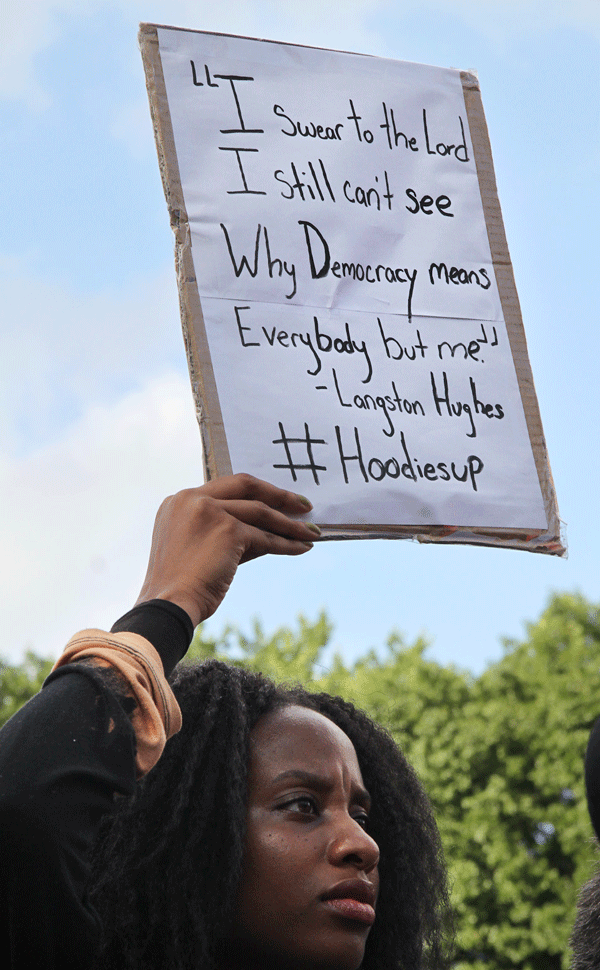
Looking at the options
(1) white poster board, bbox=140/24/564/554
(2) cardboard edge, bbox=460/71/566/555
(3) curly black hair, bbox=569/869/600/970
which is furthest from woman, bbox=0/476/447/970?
(2) cardboard edge, bbox=460/71/566/555

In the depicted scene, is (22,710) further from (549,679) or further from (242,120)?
(549,679)

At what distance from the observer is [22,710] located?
5.43 ft

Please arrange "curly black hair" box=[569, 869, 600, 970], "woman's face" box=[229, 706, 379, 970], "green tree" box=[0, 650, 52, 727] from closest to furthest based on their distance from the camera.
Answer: "woman's face" box=[229, 706, 379, 970] → "curly black hair" box=[569, 869, 600, 970] → "green tree" box=[0, 650, 52, 727]

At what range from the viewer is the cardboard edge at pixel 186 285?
222 centimetres

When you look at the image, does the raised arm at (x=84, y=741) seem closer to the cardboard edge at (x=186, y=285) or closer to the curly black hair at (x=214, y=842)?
the cardboard edge at (x=186, y=285)

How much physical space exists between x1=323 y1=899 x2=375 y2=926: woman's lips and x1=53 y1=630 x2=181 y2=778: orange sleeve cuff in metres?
0.63

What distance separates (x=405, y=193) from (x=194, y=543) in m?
1.10

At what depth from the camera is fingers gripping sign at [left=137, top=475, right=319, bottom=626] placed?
1877 millimetres

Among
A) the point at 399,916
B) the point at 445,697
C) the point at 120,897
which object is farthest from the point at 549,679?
the point at 120,897

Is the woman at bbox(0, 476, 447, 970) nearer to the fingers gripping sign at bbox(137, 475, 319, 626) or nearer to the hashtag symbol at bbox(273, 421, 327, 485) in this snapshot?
the fingers gripping sign at bbox(137, 475, 319, 626)

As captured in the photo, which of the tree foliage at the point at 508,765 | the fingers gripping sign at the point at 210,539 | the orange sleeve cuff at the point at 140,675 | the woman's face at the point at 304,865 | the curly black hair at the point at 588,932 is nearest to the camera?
the orange sleeve cuff at the point at 140,675

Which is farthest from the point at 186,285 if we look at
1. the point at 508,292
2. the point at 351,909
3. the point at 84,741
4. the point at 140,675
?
the point at 351,909

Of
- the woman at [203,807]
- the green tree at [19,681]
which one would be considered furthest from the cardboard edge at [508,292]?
the green tree at [19,681]

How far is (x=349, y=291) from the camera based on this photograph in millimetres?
2447
